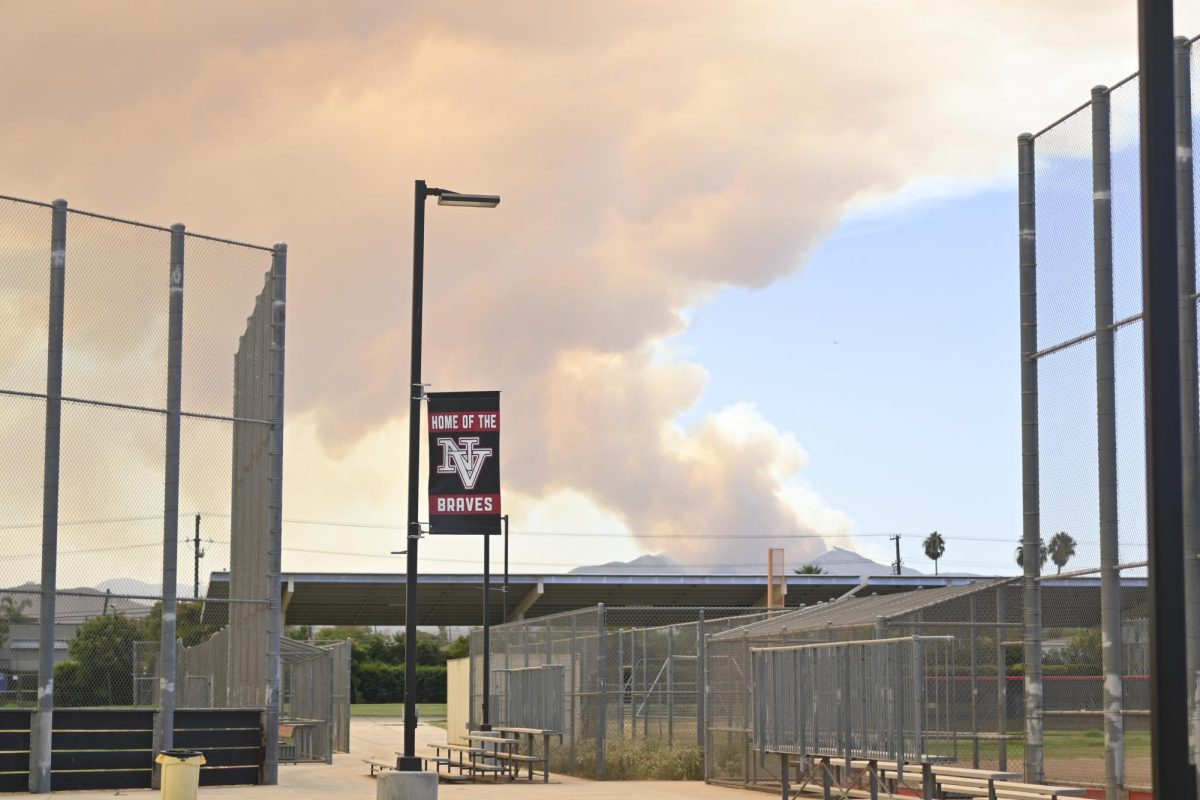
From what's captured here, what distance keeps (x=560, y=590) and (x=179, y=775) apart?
52.7m

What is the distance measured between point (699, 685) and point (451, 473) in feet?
34.2

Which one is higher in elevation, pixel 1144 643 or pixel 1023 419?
pixel 1023 419

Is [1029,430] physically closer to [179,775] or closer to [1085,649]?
[1085,649]

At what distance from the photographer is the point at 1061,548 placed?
20.1 meters

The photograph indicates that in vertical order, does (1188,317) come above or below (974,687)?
above

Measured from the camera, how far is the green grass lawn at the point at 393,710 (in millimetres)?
78500

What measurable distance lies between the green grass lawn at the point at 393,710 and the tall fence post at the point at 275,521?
44.9 m

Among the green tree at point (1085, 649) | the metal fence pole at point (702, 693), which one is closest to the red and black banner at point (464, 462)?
the green tree at point (1085, 649)

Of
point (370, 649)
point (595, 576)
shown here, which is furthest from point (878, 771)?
point (370, 649)

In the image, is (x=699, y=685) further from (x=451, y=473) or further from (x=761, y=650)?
(x=451, y=473)

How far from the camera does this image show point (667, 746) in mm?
29656

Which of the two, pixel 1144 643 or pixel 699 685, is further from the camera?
pixel 699 685

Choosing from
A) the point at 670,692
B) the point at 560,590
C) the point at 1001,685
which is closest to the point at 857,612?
the point at 1001,685

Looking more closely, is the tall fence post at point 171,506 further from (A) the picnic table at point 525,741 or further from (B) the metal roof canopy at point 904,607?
(B) the metal roof canopy at point 904,607
